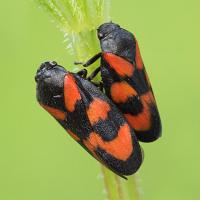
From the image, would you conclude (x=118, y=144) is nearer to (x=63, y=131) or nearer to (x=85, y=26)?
A: (x=85, y=26)

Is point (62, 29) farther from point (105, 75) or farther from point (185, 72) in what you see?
point (185, 72)

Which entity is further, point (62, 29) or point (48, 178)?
point (48, 178)

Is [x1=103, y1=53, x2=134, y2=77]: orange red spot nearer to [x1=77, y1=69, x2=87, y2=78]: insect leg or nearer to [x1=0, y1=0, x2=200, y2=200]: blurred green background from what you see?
[x1=77, y1=69, x2=87, y2=78]: insect leg

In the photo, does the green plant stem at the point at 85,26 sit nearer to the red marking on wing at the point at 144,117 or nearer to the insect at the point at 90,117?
the insect at the point at 90,117

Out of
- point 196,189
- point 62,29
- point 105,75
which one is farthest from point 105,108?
point 196,189

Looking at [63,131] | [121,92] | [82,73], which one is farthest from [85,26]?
[63,131]

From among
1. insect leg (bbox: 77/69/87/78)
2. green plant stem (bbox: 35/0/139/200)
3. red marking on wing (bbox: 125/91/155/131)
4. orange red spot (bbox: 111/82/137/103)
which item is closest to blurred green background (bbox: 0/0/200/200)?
red marking on wing (bbox: 125/91/155/131)
